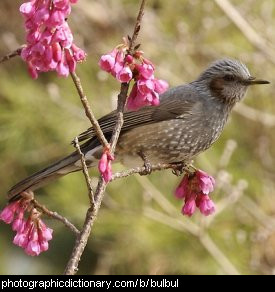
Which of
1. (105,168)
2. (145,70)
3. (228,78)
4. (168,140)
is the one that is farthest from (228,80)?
(105,168)

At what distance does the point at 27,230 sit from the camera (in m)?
2.53

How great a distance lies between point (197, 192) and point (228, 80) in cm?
128

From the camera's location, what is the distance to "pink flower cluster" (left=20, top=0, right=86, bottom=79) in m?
2.13

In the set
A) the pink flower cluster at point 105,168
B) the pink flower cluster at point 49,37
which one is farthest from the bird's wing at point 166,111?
the pink flower cluster at point 49,37

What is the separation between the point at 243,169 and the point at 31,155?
1.88 meters

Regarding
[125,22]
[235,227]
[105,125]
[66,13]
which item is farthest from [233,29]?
[66,13]

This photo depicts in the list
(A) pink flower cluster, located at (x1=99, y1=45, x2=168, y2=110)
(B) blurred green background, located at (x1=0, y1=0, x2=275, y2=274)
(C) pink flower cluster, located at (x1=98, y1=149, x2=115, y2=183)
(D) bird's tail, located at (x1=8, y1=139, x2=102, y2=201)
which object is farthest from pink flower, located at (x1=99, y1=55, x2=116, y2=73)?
(B) blurred green background, located at (x1=0, y1=0, x2=275, y2=274)

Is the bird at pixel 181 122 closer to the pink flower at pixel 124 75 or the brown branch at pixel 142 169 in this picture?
the brown branch at pixel 142 169

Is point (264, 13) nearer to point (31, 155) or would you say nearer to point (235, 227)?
point (235, 227)

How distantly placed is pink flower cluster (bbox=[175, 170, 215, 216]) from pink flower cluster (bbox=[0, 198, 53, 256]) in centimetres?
63

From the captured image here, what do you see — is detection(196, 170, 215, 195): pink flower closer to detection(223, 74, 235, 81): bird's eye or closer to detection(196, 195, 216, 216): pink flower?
detection(196, 195, 216, 216): pink flower

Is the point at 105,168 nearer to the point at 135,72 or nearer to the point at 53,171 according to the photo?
the point at 135,72

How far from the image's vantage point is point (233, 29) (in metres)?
6.86

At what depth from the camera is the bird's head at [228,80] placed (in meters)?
3.96
